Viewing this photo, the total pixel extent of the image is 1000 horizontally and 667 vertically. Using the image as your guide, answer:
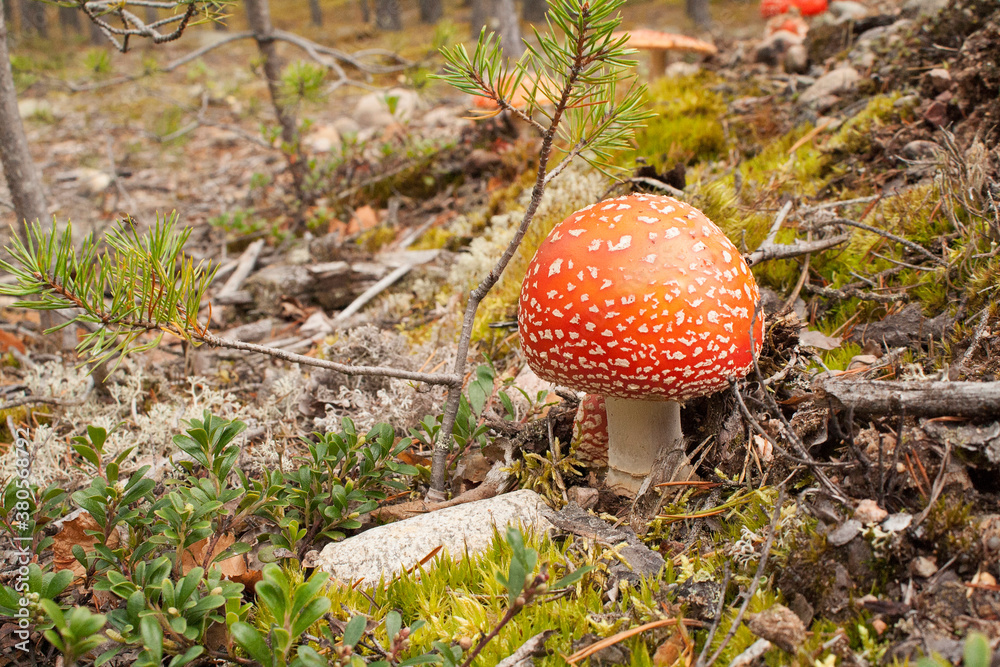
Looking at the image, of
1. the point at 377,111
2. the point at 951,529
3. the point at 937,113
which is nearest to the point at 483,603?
the point at 951,529

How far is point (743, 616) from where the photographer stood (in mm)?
1814

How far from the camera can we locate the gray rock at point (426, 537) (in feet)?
7.63

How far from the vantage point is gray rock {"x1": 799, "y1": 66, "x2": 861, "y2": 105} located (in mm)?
4973

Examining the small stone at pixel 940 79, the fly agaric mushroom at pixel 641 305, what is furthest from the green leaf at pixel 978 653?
the small stone at pixel 940 79

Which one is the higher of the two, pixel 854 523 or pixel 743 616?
pixel 854 523

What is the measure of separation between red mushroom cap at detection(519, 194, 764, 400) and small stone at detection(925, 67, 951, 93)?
8.90 ft

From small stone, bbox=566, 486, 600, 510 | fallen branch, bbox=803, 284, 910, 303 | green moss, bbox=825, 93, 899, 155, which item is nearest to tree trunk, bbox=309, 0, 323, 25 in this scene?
green moss, bbox=825, 93, 899, 155

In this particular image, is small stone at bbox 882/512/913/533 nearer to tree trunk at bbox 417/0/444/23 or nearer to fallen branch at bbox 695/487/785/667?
fallen branch at bbox 695/487/785/667

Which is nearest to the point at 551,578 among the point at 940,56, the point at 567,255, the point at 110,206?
the point at 567,255

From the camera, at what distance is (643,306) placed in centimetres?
Result: 215

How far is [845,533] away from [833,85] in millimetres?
4444

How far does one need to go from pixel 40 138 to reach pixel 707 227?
47.1 ft

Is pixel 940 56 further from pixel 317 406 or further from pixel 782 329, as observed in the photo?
pixel 317 406

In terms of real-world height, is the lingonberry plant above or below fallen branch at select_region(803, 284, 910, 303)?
above
